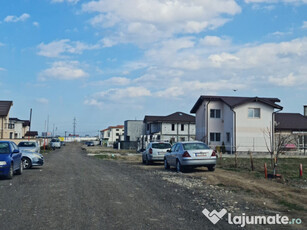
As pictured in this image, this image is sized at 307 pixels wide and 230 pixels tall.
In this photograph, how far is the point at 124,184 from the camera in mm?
12852

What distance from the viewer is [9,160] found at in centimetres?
1438

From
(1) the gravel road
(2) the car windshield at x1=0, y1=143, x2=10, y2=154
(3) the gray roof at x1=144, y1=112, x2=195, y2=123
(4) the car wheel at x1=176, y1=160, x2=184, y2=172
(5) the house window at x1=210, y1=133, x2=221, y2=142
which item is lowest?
(1) the gravel road

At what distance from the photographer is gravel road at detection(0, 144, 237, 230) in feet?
23.0

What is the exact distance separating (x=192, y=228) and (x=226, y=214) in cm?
156

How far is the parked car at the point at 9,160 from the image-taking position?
557 inches

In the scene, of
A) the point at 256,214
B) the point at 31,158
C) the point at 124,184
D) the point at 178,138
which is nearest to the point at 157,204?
the point at 256,214

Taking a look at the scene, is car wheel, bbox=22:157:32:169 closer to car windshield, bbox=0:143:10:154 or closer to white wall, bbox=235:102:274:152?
car windshield, bbox=0:143:10:154

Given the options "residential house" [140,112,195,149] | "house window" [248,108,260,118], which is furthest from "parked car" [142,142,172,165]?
"residential house" [140,112,195,149]

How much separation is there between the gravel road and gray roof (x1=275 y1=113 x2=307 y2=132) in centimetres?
3552

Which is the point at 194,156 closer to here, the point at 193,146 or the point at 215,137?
the point at 193,146

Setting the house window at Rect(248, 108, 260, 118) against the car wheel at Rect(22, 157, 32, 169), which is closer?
the car wheel at Rect(22, 157, 32, 169)

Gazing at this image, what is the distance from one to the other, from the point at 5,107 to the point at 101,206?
55.3m

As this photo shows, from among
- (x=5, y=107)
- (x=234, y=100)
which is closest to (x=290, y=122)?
(x=234, y=100)

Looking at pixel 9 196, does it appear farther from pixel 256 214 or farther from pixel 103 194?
pixel 256 214
